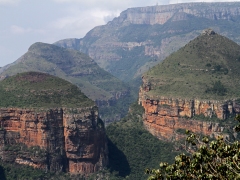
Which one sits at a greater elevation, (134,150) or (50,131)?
(50,131)

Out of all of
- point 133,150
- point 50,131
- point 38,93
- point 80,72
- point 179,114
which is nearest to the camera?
point 50,131

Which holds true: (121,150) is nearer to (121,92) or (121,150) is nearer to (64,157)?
(64,157)

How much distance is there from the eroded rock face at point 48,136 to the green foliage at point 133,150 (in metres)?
7.60

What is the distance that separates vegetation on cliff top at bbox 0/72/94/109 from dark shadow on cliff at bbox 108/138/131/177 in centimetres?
1085

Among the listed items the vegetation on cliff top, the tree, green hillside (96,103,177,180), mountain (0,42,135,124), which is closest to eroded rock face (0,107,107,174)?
the vegetation on cliff top

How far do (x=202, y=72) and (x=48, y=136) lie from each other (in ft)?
96.9

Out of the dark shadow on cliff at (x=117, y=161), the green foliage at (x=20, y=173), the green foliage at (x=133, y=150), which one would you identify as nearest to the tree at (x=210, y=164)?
the green foliage at (x=20, y=173)

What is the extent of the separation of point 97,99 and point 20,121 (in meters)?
95.9

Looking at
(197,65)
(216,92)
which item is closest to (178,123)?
(216,92)

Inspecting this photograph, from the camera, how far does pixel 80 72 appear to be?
611 feet

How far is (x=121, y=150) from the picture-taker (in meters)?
81.2

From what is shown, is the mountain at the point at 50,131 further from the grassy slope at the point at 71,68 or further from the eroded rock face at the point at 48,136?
the grassy slope at the point at 71,68

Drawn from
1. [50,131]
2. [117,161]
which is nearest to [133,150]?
[117,161]

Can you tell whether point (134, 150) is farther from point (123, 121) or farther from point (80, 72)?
point (80, 72)
